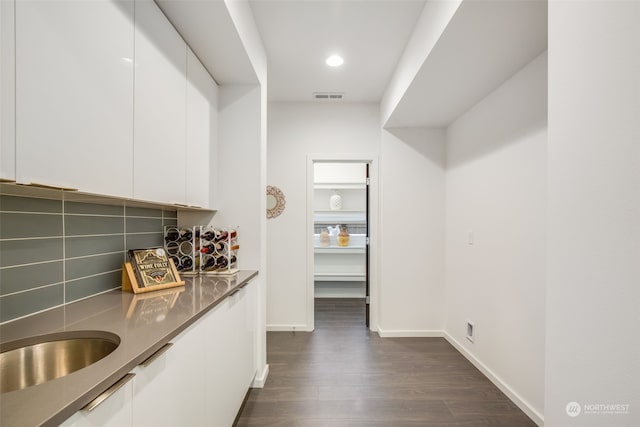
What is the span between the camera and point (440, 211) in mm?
3309

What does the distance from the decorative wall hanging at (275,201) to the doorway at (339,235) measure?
50.8 inches

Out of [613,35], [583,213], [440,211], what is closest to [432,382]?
[440,211]

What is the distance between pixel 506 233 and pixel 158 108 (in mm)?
2383

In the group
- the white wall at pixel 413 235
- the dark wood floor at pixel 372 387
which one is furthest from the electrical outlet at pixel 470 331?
the white wall at pixel 413 235

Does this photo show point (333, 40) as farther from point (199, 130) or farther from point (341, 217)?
point (341, 217)

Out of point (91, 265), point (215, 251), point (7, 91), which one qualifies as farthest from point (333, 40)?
point (91, 265)

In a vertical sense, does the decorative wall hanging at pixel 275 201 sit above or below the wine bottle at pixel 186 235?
above

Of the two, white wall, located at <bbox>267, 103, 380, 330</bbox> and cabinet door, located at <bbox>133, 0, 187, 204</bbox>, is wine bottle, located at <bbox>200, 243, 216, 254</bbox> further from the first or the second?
white wall, located at <bbox>267, 103, 380, 330</bbox>

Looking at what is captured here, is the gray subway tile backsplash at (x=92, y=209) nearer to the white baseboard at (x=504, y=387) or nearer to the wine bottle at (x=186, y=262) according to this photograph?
the wine bottle at (x=186, y=262)

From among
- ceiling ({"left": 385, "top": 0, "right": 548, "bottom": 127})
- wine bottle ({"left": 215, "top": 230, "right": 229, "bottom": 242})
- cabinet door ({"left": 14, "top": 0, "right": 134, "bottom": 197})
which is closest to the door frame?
ceiling ({"left": 385, "top": 0, "right": 548, "bottom": 127})

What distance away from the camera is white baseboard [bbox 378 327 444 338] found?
3242 mm

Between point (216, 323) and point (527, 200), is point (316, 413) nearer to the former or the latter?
point (216, 323)

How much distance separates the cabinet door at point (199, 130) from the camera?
1776mm

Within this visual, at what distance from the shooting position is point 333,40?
2328mm
